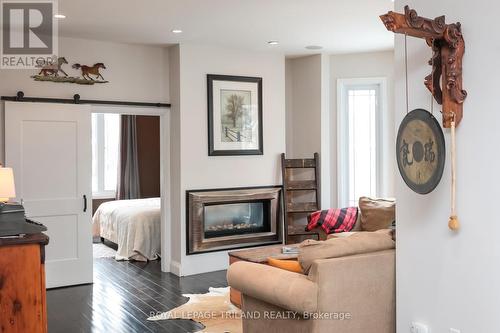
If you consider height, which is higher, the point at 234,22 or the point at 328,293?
the point at 234,22

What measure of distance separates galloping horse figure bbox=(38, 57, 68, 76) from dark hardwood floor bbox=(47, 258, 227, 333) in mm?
2411

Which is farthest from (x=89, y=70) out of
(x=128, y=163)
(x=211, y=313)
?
(x=128, y=163)

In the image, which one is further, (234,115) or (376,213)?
(234,115)

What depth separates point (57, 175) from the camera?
5832 mm

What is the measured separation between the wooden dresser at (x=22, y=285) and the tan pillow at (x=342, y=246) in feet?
5.27

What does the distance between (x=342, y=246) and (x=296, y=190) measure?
3996 mm

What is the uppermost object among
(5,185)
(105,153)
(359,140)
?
(359,140)

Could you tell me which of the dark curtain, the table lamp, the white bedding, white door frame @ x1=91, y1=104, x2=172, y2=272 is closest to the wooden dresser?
the table lamp

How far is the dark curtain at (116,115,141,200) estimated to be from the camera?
9.95m

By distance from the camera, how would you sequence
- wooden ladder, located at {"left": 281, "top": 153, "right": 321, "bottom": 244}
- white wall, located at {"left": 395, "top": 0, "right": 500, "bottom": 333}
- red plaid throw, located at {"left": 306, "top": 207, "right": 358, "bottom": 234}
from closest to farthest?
white wall, located at {"left": 395, "top": 0, "right": 500, "bottom": 333} < red plaid throw, located at {"left": 306, "top": 207, "right": 358, "bottom": 234} < wooden ladder, located at {"left": 281, "top": 153, "right": 321, "bottom": 244}

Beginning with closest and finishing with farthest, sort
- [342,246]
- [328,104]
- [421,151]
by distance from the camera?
[421,151]
[342,246]
[328,104]

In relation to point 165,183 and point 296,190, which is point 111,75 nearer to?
point 165,183

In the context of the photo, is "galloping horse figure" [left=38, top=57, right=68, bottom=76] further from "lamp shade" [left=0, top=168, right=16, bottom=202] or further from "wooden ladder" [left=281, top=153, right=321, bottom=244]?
"wooden ladder" [left=281, top=153, right=321, bottom=244]

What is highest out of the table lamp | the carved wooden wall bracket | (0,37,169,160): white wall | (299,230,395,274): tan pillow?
(0,37,169,160): white wall
